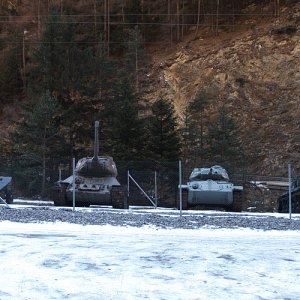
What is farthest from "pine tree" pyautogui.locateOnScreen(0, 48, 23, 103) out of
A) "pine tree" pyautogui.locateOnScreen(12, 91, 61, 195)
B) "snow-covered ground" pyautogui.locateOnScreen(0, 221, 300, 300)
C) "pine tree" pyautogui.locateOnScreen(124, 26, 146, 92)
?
"snow-covered ground" pyautogui.locateOnScreen(0, 221, 300, 300)

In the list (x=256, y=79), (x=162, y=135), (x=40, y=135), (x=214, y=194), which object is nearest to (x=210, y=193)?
(x=214, y=194)

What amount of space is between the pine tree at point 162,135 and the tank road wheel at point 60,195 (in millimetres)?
→ 10839

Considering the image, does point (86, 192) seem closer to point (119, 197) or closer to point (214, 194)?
point (119, 197)

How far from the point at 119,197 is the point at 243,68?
22252 millimetres

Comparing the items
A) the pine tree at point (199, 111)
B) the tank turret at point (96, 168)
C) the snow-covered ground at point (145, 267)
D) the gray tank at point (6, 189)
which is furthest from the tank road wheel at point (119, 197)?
the pine tree at point (199, 111)

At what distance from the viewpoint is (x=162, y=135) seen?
103 ft

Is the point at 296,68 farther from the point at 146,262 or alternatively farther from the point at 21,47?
the point at 146,262

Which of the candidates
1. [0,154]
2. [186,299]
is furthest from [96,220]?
[0,154]

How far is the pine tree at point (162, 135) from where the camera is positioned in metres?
30.6

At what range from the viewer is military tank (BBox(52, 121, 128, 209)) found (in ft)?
65.2

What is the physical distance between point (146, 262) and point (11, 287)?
1865mm

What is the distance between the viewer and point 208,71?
39.7 metres

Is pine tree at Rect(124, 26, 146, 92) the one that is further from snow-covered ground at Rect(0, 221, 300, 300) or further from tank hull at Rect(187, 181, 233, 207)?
snow-covered ground at Rect(0, 221, 300, 300)

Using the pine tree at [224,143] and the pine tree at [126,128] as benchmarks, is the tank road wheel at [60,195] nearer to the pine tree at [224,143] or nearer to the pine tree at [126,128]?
the pine tree at [126,128]
